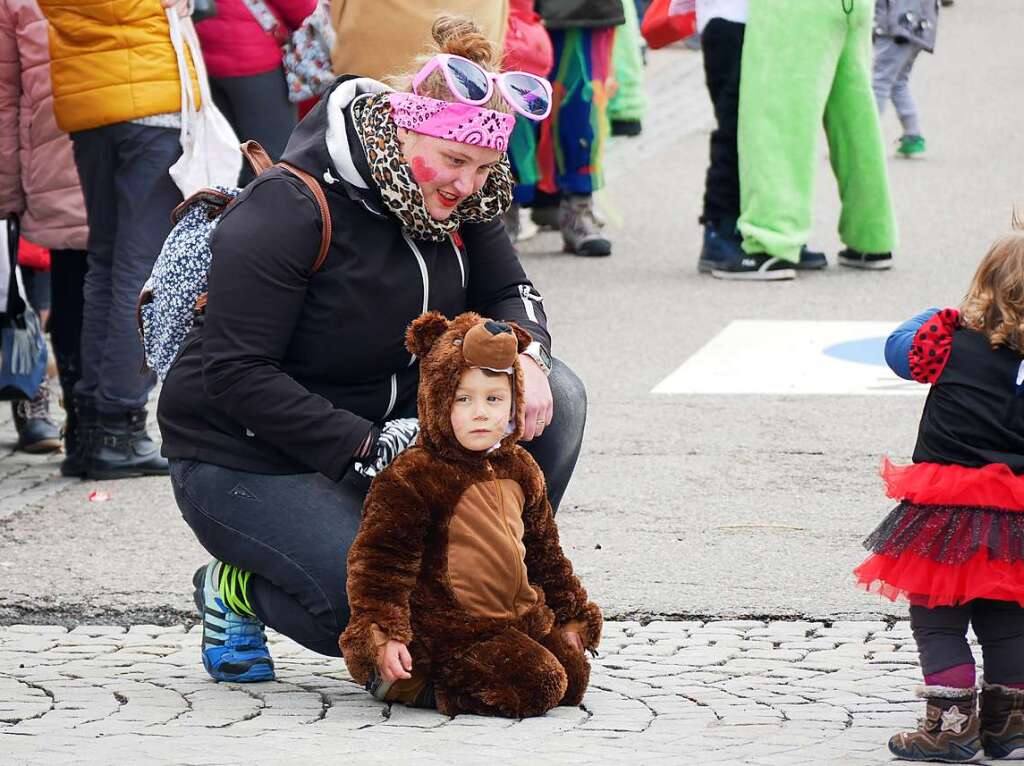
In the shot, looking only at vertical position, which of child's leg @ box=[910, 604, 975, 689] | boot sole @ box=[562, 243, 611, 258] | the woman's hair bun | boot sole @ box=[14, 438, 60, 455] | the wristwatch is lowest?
boot sole @ box=[562, 243, 611, 258]

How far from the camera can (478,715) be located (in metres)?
3.96

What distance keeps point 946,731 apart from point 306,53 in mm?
4291

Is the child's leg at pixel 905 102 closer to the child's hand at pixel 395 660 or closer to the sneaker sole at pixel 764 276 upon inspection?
the sneaker sole at pixel 764 276

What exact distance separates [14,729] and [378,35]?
397 centimetres

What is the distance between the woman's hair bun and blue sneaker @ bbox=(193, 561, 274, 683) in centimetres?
127

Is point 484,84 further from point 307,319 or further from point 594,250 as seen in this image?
point 594,250

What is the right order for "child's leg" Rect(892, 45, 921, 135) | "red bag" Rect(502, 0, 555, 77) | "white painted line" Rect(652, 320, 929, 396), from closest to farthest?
"white painted line" Rect(652, 320, 929, 396) → "red bag" Rect(502, 0, 555, 77) → "child's leg" Rect(892, 45, 921, 135)

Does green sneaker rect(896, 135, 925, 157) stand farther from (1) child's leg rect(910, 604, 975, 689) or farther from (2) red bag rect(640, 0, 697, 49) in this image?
(1) child's leg rect(910, 604, 975, 689)

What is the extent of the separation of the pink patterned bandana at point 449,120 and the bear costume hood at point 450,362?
14.8 inches

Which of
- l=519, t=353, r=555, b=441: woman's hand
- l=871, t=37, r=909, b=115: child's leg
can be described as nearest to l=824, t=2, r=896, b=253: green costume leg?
l=871, t=37, r=909, b=115: child's leg

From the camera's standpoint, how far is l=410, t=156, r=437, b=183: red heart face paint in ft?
13.5

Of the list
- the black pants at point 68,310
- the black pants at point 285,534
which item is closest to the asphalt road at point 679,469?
the black pants at point 68,310

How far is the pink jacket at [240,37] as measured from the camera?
7.01 meters

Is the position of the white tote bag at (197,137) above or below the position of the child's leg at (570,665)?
above
